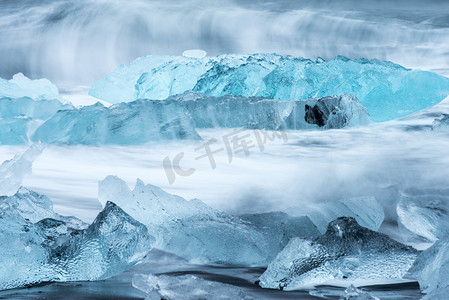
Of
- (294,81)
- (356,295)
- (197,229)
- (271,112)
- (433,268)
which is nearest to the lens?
(356,295)

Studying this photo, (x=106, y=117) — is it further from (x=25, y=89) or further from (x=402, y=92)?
(x=402, y=92)

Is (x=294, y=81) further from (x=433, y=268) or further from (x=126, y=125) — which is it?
(x=433, y=268)

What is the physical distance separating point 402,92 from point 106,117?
2.17 metres

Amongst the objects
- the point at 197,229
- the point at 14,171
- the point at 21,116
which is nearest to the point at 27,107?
the point at 21,116

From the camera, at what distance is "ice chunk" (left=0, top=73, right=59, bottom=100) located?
4.45m

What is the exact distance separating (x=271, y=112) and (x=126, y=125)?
91 centimetres

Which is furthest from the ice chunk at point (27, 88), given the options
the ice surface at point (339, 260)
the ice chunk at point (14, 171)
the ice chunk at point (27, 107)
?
the ice surface at point (339, 260)

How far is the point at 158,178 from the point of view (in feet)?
7.59

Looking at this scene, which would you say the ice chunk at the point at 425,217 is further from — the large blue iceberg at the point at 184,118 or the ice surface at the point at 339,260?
the large blue iceberg at the point at 184,118

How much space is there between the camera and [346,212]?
4.90 feet

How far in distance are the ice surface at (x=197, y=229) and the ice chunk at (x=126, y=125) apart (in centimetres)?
154

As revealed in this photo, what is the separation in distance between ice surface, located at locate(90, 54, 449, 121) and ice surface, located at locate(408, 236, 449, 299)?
9.64ft

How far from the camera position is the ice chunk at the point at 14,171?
1.78 meters

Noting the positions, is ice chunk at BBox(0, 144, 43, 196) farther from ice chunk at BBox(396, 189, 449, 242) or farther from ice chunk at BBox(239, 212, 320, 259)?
ice chunk at BBox(396, 189, 449, 242)
